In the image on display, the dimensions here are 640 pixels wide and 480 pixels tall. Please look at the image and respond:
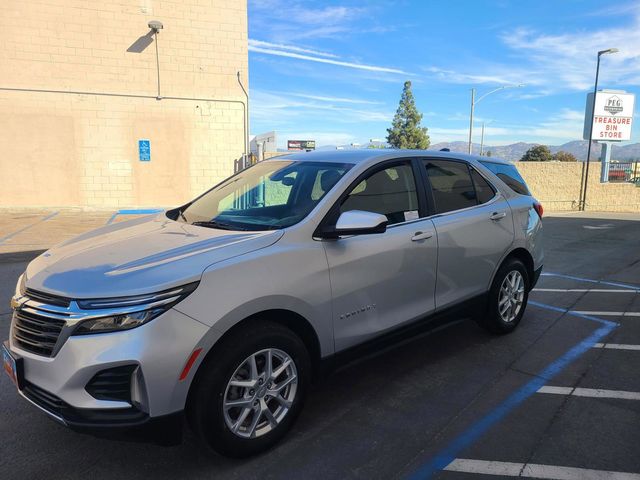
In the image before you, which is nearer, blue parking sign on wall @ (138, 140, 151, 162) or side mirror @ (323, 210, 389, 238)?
side mirror @ (323, 210, 389, 238)

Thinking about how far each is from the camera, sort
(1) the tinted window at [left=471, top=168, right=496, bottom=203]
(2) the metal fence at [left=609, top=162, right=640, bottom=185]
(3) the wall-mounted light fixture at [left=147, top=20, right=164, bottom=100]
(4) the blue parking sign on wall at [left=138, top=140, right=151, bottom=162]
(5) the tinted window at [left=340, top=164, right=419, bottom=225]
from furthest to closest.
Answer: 1. (2) the metal fence at [left=609, top=162, right=640, bottom=185]
2. (4) the blue parking sign on wall at [left=138, top=140, right=151, bottom=162]
3. (3) the wall-mounted light fixture at [left=147, top=20, right=164, bottom=100]
4. (1) the tinted window at [left=471, top=168, right=496, bottom=203]
5. (5) the tinted window at [left=340, top=164, right=419, bottom=225]

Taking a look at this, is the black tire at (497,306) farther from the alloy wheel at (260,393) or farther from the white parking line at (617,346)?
the alloy wheel at (260,393)

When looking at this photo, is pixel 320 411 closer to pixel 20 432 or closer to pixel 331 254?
pixel 331 254

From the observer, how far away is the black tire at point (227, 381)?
2.40m

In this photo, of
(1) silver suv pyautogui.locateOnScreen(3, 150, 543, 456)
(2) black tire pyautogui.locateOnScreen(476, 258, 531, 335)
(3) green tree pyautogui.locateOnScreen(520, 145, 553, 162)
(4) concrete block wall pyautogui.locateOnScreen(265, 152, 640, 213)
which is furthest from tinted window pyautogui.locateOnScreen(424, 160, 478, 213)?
(3) green tree pyautogui.locateOnScreen(520, 145, 553, 162)

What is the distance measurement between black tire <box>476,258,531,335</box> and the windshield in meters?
2.00

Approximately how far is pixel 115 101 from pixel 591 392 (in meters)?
15.4

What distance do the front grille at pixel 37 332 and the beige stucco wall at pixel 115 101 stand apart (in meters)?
13.9

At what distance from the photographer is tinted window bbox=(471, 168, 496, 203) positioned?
4.38m

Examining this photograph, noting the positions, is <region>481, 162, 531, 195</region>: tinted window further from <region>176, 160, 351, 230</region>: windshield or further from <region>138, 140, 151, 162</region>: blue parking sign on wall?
<region>138, 140, 151, 162</region>: blue parking sign on wall

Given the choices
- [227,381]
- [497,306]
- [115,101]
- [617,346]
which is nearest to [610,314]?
[617,346]

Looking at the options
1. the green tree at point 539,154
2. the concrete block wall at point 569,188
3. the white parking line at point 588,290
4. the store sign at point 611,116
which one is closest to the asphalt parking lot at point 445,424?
the white parking line at point 588,290

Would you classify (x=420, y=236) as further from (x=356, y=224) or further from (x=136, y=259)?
(x=136, y=259)

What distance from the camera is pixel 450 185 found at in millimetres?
4090
